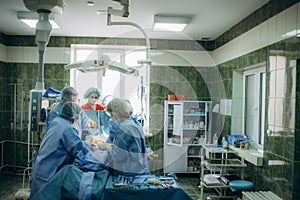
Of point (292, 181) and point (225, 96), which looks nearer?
point (292, 181)

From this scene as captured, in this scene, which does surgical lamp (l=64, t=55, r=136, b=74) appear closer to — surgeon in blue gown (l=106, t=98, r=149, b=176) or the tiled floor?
surgeon in blue gown (l=106, t=98, r=149, b=176)

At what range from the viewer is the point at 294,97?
2.26 metres

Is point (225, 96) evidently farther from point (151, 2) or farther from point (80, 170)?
point (80, 170)

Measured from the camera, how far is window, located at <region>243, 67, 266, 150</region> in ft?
10.5

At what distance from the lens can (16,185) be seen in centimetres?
Result: 377

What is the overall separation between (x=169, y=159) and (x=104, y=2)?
2.55 m

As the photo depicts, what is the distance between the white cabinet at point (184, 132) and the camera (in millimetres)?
4281

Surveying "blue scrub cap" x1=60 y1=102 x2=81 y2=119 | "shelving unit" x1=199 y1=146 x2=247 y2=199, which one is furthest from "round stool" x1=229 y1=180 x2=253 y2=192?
"blue scrub cap" x1=60 y1=102 x2=81 y2=119

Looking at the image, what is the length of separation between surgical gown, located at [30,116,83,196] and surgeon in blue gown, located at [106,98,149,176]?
1.08 feet

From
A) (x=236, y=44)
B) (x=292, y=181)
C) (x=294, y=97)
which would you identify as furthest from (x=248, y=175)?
(x=236, y=44)

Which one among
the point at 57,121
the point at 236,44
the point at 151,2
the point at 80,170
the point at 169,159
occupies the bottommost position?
the point at 169,159

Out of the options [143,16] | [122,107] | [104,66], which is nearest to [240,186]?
[122,107]

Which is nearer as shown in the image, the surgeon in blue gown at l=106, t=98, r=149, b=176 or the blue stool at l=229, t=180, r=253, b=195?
the surgeon in blue gown at l=106, t=98, r=149, b=176

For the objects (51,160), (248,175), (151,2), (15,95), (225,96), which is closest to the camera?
(51,160)
